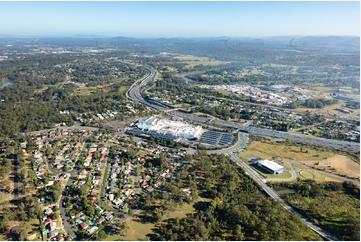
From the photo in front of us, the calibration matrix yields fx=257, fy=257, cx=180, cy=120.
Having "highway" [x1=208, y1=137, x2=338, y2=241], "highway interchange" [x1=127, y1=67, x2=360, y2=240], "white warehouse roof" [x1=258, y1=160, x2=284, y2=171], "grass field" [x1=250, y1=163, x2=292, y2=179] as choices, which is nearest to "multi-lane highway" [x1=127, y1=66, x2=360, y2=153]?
"highway interchange" [x1=127, y1=67, x2=360, y2=240]

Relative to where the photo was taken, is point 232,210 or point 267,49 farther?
point 267,49

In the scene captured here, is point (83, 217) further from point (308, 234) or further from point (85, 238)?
point (308, 234)

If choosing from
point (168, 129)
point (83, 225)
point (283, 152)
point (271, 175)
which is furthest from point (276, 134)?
point (83, 225)

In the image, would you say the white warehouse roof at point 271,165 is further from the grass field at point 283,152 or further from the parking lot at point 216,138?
the parking lot at point 216,138

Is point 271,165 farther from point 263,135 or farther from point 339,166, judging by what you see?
point 263,135

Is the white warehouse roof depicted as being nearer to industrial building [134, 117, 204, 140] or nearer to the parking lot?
the parking lot

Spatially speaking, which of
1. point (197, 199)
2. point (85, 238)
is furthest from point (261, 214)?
point (85, 238)
